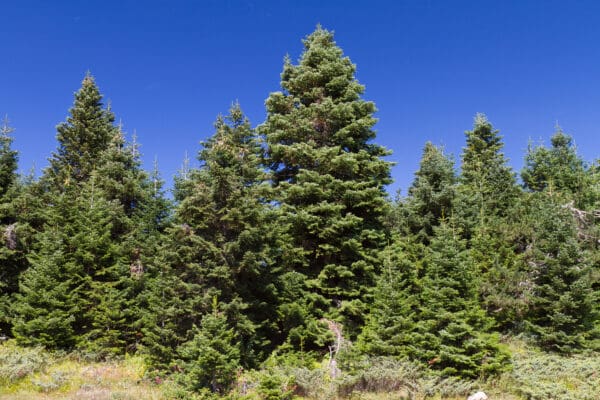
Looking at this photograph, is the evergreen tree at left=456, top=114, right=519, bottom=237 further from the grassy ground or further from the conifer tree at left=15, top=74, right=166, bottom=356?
the conifer tree at left=15, top=74, right=166, bottom=356

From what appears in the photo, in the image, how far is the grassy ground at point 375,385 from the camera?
12.9m

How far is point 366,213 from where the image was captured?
65.9ft

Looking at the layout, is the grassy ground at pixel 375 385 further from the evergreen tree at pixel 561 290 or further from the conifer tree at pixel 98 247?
the conifer tree at pixel 98 247

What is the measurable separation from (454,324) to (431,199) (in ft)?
27.5

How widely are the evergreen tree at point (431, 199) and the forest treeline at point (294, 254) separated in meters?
0.12

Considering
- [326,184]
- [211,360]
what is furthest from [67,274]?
[326,184]

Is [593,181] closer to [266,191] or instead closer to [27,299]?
[266,191]

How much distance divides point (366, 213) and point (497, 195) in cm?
1088

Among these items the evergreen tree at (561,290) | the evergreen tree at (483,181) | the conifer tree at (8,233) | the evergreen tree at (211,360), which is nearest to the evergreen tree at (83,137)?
the conifer tree at (8,233)

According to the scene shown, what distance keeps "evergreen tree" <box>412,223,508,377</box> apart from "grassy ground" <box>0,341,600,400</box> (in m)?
0.77

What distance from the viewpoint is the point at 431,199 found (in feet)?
69.3

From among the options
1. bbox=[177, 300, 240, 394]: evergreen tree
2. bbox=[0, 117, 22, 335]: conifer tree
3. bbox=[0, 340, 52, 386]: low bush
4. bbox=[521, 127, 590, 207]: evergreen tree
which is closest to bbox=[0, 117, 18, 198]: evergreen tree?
bbox=[0, 117, 22, 335]: conifer tree

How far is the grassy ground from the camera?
12.9 metres

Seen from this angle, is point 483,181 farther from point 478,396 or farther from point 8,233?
point 8,233
